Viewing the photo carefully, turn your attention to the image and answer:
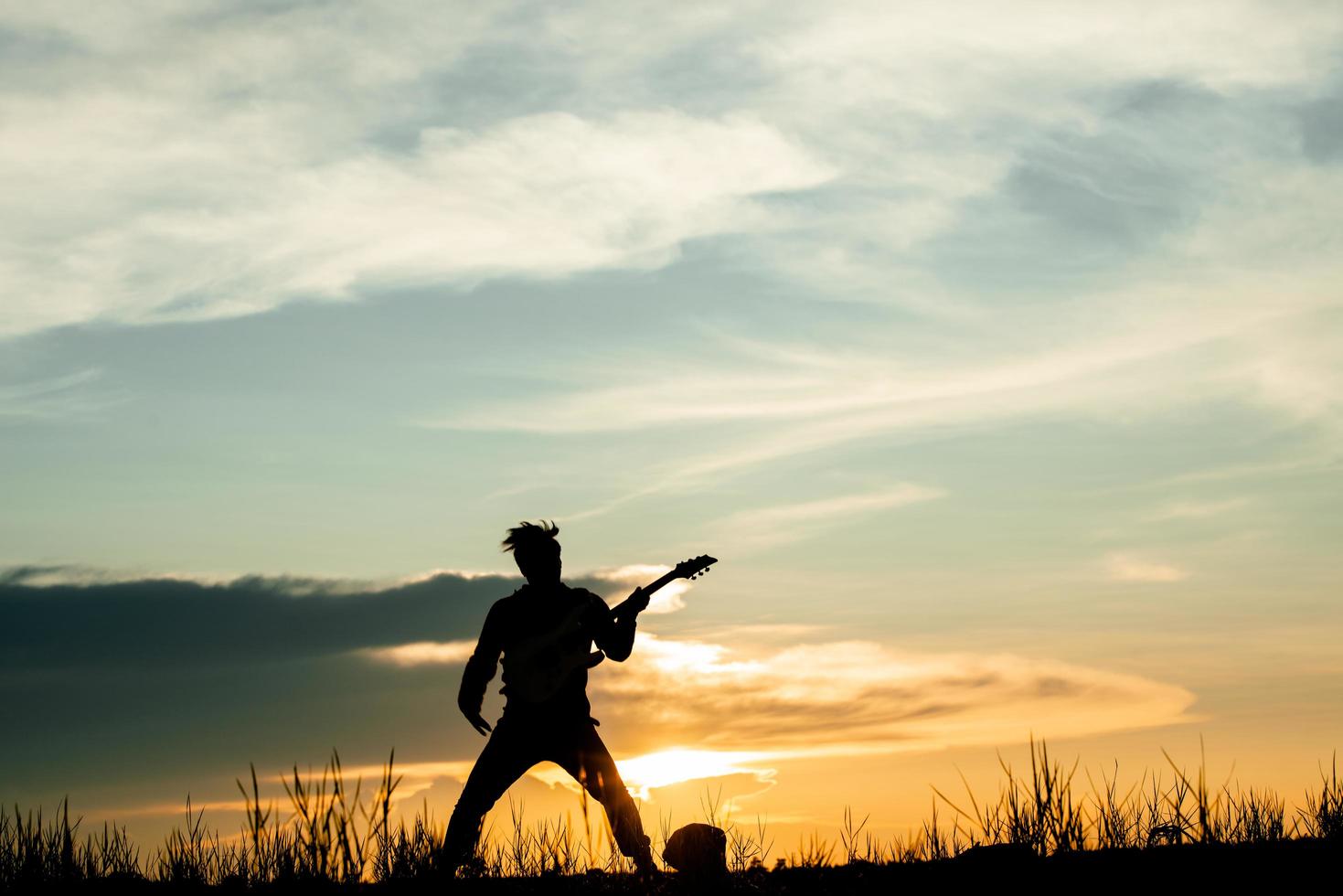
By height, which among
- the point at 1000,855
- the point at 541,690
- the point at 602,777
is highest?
the point at 541,690

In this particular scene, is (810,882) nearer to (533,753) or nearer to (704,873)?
(704,873)

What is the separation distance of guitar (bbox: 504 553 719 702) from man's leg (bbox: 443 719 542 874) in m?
0.28

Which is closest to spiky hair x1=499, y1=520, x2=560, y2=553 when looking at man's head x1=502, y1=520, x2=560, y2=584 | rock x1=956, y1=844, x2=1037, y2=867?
man's head x1=502, y1=520, x2=560, y2=584

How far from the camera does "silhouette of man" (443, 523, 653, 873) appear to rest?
29.3 ft

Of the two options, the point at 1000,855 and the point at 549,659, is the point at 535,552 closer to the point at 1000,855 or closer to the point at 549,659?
the point at 549,659

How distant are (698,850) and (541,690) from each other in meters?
1.61

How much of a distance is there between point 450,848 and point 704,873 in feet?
5.35

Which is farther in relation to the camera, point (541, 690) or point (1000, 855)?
point (541, 690)

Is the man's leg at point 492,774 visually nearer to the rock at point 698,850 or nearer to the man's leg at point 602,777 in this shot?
the man's leg at point 602,777

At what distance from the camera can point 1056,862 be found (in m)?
7.41

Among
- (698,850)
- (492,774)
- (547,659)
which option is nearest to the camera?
(698,850)

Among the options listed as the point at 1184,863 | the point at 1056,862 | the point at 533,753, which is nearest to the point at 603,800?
the point at 533,753

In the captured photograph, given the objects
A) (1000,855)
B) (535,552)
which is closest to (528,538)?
(535,552)

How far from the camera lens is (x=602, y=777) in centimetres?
905
